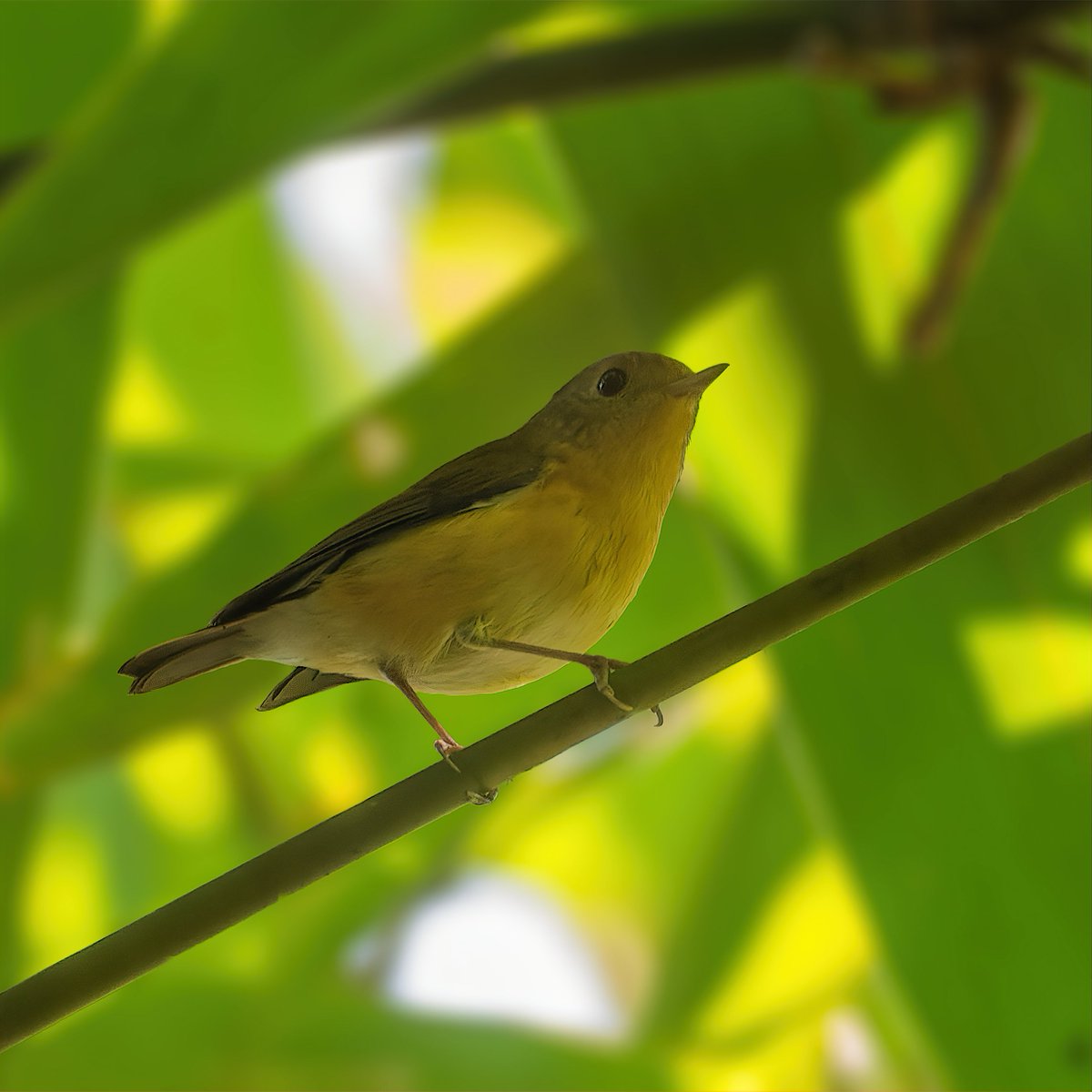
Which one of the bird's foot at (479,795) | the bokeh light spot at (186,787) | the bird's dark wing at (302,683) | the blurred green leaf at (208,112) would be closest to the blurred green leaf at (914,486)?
the blurred green leaf at (208,112)

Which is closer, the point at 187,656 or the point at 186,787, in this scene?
the point at 187,656

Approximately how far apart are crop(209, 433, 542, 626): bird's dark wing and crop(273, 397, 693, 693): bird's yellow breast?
0.4 inches

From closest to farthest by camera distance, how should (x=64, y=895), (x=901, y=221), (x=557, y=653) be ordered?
(x=557, y=653)
(x=901, y=221)
(x=64, y=895)

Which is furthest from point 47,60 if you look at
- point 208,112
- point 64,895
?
point 64,895

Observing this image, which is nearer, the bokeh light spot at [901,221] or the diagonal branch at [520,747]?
the diagonal branch at [520,747]

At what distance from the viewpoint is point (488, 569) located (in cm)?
102

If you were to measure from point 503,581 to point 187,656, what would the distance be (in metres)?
0.26

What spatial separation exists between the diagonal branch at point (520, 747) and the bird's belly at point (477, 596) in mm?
344

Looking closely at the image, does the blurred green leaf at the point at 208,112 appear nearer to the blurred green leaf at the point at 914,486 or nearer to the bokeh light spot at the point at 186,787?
the blurred green leaf at the point at 914,486

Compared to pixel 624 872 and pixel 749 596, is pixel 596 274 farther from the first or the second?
pixel 624 872

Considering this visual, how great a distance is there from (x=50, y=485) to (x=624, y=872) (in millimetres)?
1071

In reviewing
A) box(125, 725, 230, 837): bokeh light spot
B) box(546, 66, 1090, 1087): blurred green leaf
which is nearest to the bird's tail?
box(546, 66, 1090, 1087): blurred green leaf

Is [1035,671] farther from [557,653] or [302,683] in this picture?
[302,683]

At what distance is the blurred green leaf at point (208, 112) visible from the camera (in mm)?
1148
